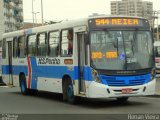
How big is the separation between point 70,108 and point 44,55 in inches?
176

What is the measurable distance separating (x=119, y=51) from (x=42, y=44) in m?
5.12

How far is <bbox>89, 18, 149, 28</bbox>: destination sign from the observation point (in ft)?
54.9

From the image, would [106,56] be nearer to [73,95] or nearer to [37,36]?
[73,95]

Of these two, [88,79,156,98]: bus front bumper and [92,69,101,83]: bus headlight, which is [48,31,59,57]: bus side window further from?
[88,79,156,98]: bus front bumper

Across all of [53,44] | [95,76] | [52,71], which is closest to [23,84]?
[52,71]

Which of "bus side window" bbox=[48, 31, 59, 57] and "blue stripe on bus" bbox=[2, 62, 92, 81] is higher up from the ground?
"bus side window" bbox=[48, 31, 59, 57]

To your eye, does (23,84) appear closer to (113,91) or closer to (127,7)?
(113,91)

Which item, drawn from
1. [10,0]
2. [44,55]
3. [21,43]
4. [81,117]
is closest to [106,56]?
[81,117]

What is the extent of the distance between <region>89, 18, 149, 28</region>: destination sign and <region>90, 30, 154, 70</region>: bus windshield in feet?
0.73

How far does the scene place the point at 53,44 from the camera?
19.6 meters

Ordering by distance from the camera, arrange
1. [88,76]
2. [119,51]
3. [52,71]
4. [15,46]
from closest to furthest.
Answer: [88,76] → [119,51] → [52,71] → [15,46]

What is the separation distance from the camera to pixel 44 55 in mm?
20641

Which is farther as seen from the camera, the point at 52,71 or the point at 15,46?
the point at 15,46

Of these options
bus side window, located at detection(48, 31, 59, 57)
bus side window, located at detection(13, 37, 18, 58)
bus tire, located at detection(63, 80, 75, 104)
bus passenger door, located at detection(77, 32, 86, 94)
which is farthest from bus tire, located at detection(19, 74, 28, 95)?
bus passenger door, located at detection(77, 32, 86, 94)
